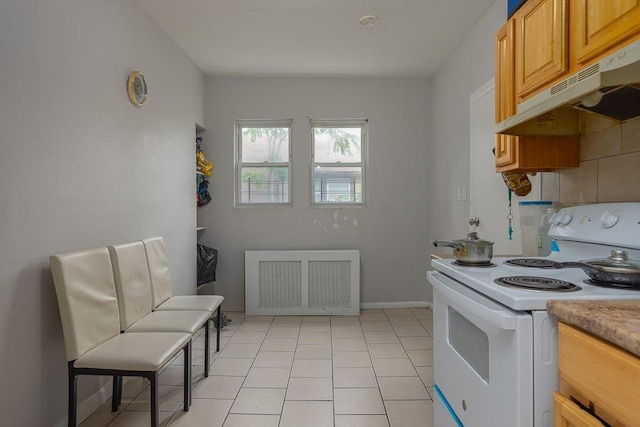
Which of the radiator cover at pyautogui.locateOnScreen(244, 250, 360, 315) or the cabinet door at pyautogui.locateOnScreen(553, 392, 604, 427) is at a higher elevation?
the cabinet door at pyautogui.locateOnScreen(553, 392, 604, 427)

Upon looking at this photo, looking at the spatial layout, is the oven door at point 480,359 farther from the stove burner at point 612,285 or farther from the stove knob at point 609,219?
the stove knob at point 609,219

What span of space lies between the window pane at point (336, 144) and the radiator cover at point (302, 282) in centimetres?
106

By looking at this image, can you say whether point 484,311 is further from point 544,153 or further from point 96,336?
point 96,336

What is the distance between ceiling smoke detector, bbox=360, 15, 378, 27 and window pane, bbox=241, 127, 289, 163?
1.52m

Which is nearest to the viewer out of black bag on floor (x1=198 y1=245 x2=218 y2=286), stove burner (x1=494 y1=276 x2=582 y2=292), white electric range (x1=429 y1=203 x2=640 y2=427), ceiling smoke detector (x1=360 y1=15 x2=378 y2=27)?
white electric range (x1=429 y1=203 x2=640 y2=427)

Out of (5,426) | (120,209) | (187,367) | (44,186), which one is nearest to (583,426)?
(187,367)

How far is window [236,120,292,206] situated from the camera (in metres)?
3.96

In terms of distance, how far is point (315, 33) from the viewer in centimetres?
288

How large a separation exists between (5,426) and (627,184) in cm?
265

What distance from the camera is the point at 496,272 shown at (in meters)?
1.30

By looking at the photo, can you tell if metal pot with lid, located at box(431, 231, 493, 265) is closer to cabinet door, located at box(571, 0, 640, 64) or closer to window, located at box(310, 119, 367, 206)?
cabinet door, located at box(571, 0, 640, 64)

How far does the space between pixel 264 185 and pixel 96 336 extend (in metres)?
2.51

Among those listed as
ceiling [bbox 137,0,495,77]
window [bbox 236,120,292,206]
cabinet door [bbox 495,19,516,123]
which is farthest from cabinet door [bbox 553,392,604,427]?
window [bbox 236,120,292,206]

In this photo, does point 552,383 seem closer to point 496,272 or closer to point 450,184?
point 496,272
